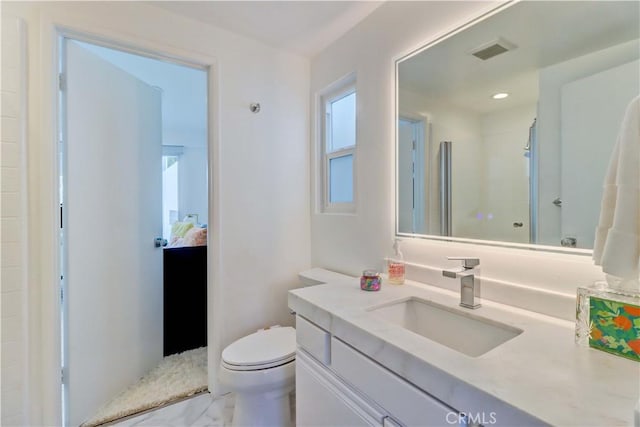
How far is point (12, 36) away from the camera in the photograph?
4.13ft

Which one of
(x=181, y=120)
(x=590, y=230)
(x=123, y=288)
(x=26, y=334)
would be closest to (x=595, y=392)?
(x=590, y=230)

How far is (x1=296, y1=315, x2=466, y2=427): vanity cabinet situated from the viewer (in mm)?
687

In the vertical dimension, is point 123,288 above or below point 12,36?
below

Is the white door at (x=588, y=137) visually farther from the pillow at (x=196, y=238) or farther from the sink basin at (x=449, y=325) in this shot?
the pillow at (x=196, y=238)

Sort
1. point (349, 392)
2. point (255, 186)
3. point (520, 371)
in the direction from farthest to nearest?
1. point (255, 186)
2. point (349, 392)
3. point (520, 371)

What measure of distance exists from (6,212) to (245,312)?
1.26m

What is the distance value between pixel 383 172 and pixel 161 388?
1.92 m

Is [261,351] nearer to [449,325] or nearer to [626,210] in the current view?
[449,325]

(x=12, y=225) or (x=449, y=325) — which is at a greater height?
(x=12, y=225)

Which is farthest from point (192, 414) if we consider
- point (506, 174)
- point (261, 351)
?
point (506, 174)

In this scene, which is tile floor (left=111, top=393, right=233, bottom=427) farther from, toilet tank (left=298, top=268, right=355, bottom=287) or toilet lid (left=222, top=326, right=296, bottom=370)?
toilet tank (left=298, top=268, right=355, bottom=287)

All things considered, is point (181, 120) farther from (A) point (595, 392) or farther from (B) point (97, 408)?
(A) point (595, 392)

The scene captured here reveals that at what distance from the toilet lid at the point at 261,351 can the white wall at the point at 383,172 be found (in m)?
0.54

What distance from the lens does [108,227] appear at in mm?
1665
